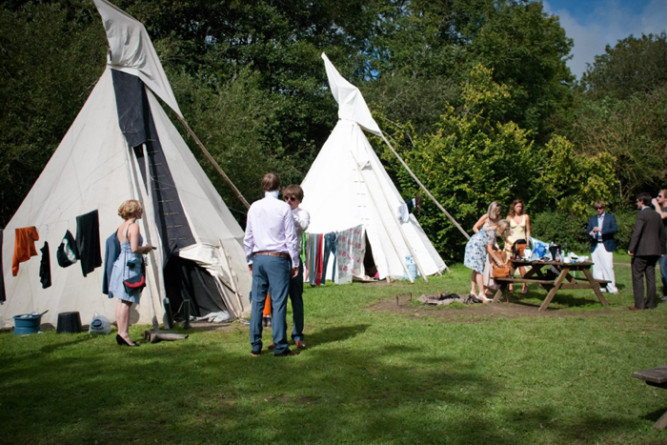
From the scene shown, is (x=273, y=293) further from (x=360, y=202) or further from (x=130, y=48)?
(x=360, y=202)

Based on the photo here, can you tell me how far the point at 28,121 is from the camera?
12.4 m

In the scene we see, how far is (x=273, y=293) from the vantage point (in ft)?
19.4

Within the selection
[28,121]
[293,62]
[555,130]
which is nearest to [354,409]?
[28,121]

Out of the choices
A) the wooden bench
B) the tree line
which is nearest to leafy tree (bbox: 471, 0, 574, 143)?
the tree line

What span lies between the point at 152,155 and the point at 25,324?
2974 millimetres

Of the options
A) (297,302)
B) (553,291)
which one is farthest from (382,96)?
(297,302)

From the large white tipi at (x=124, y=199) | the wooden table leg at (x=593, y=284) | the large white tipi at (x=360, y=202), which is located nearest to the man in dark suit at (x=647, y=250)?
the wooden table leg at (x=593, y=284)

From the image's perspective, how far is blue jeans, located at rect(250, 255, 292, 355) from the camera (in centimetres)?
590

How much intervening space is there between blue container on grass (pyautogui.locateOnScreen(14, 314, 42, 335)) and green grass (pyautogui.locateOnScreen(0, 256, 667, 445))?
4.9 inches

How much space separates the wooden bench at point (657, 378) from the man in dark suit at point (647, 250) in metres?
5.38

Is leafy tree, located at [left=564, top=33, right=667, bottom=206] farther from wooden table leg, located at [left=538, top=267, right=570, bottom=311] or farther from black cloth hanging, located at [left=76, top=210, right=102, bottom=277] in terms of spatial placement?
black cloth hanging, located at [left=76, top=210, right=102, bottom=277]

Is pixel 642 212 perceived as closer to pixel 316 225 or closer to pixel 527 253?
pixel 527 253

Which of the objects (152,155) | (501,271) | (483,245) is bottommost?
(501,271)

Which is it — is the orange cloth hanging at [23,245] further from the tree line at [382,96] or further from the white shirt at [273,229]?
the tree line at [382,96]
